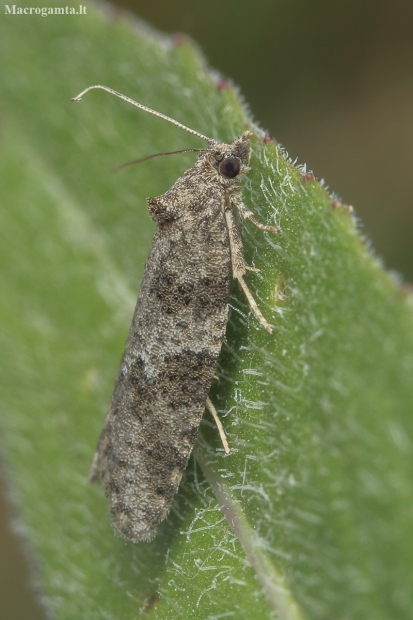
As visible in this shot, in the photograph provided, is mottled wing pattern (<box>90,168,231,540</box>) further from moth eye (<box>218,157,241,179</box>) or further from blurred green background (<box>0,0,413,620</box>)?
blurred green background (<box>0,0,413,620</box>)

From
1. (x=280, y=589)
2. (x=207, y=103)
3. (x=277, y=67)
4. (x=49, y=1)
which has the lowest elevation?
(x=280, y=589)

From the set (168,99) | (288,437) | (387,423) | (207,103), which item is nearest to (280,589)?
(288,437)

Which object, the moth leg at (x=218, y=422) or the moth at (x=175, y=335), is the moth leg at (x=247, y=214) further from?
the moth leg at (x=218, y=422)

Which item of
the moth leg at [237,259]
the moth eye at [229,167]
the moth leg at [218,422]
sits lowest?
the moth leg at [218,422]

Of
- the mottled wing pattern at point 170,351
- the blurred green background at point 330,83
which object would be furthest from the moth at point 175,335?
the blurred green background at point 330,83

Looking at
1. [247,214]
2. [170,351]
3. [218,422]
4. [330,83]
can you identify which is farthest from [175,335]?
[330,83]

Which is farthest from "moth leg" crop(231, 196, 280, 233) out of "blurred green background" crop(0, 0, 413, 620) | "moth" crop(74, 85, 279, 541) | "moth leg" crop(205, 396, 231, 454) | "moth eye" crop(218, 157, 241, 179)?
"blurred green background" crop(0, 0, 413, 620)

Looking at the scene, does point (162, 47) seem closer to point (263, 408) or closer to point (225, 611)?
point (263, 408)

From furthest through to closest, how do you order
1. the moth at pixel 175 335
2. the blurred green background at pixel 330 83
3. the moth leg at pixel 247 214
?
1. the blurred green background at pixel 330 83
2. the moth at pixel 175 335
3. the moth leg at pixel 247 214
